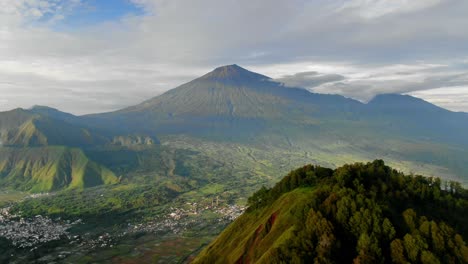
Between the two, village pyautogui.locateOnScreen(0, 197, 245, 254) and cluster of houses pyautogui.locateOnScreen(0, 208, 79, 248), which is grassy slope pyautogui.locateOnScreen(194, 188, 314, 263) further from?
cluster of houses pyautogui.locateOnScreen(0, 208, 79, 248)

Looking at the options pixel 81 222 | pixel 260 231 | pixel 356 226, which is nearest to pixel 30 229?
pixel 81 222

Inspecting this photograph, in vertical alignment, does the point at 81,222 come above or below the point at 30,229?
below

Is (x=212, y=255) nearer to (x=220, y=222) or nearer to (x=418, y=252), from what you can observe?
(x=418, y=252)

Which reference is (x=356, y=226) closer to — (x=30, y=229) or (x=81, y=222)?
(x=30, y=229)

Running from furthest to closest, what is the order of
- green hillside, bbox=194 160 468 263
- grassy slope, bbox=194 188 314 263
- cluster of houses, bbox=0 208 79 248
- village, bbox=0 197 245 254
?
cluster of houses, bbox=0 208 79 248, village, bbox=0 197 245 254, grassy slope, bbox=194 188 314 263, green hillside, bbox=194 160 468 263

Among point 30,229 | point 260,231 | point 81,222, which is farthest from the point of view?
point 81,222

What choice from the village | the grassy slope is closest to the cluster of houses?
the village

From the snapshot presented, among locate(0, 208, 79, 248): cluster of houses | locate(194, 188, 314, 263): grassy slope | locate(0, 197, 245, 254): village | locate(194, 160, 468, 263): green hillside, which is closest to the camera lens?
locate(194, 160, 468, 263): green hillside

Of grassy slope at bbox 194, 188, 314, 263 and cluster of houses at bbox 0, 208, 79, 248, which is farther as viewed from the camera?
cluster of houses at bbox 0, 208, 79, 248

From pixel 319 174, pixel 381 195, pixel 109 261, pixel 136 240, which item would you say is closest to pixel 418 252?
pixel 381 195
